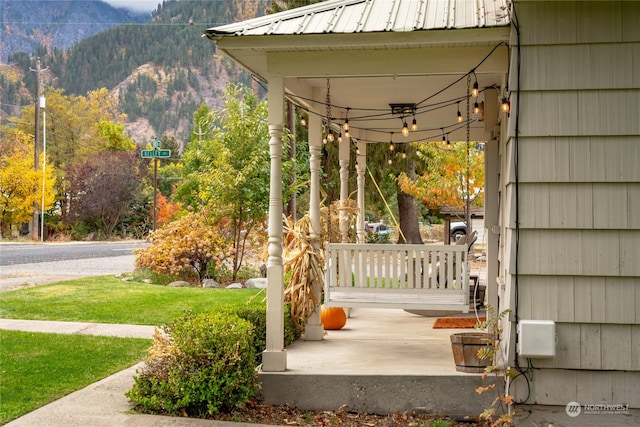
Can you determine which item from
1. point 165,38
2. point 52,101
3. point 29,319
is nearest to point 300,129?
point 29,319

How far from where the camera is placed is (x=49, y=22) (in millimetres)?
160375

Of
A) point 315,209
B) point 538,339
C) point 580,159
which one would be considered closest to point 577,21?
point 580,159

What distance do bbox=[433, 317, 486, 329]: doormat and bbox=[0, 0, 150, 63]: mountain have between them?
123 metres

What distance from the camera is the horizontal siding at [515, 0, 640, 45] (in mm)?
5434

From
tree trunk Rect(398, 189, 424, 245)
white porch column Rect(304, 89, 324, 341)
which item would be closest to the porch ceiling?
white porch column Rect(304, 89, 324, 341)

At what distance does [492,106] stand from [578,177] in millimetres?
2916

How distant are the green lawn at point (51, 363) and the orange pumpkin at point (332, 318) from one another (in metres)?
2.10

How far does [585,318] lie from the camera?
547 centimetres

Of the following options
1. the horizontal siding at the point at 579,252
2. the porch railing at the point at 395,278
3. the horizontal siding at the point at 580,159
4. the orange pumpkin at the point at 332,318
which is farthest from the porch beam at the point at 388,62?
the orange pumpkin at the point at 332,318

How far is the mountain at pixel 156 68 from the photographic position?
109 meters

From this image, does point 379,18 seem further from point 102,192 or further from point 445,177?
point 102,192

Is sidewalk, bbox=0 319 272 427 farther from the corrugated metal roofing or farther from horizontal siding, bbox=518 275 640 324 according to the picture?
the corrugated metal roofing

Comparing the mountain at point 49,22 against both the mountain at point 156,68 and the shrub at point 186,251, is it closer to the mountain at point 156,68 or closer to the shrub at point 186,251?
the mountain at point 156,68

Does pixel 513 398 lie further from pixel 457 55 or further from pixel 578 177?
pixel 457 55
